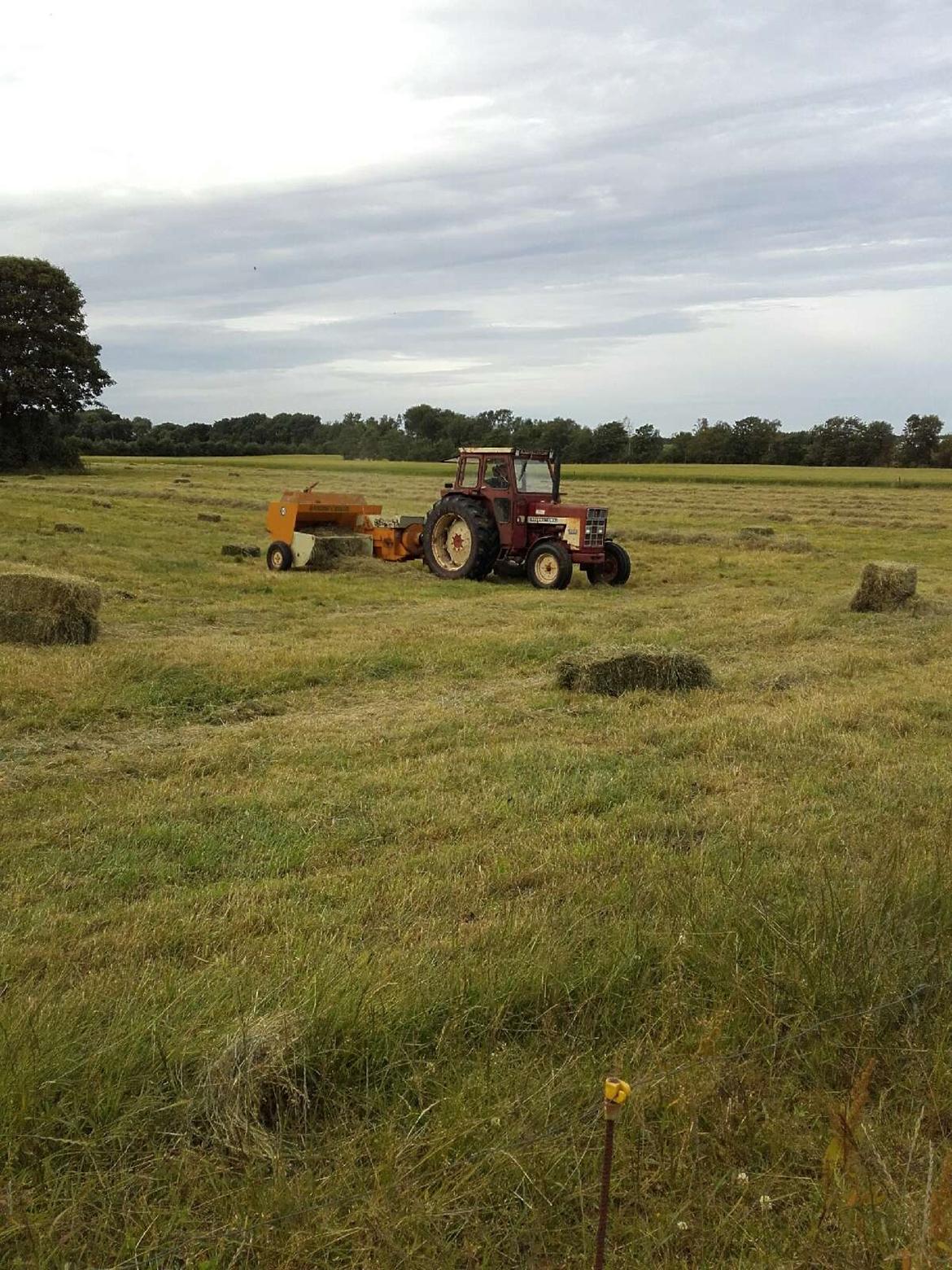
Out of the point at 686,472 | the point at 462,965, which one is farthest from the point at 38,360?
the point at 462,965

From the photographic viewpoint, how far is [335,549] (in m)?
17.8

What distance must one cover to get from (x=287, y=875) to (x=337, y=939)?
90 centimetres

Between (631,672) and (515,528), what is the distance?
8.13 meters

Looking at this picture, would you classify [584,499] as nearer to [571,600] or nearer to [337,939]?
[571,600]

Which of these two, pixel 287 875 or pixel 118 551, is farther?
pixel 118 551

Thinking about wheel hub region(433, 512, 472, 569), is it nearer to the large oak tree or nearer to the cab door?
the cab door

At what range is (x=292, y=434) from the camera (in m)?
92.5

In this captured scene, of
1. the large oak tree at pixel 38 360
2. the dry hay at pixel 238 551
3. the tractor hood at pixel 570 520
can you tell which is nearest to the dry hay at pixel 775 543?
the tractor hood at pixel 570 520

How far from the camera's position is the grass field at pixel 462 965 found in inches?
95.7

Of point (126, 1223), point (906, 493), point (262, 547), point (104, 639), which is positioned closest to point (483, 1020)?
point (126, 1223)

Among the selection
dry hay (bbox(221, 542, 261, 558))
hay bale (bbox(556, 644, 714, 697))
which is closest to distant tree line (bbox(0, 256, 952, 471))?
dry hay (bbox(221, 542, 261, 558))

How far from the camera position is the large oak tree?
1578 inches

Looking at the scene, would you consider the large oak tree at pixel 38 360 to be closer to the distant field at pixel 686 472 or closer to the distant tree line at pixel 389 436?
the distant tree line at pixel 389 436

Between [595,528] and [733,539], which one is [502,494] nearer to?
[595,528]
